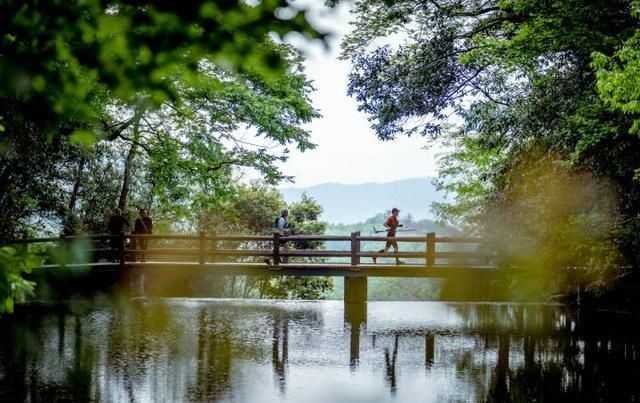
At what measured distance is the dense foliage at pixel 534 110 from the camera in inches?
562

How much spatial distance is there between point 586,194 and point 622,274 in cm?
218

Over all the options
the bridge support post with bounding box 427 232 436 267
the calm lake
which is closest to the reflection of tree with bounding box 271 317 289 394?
the calm lake

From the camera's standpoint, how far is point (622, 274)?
17.2 m

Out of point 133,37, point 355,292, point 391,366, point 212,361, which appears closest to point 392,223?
point 355,292

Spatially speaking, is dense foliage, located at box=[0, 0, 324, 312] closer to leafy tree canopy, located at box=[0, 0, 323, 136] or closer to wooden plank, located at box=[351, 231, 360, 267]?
leafy tree canopy, located at box=[0, 0, 323, 136]

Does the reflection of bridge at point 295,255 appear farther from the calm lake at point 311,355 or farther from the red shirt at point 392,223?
the calm lake at point 311,355

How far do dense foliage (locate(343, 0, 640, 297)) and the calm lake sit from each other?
2.09 m

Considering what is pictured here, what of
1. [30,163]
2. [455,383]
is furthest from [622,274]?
[30,163]

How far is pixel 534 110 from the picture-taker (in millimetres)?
16969

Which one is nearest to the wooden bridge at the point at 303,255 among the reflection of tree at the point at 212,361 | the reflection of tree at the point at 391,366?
the reflection of tree at the point at 212,361

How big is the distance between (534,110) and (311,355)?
29.1ft

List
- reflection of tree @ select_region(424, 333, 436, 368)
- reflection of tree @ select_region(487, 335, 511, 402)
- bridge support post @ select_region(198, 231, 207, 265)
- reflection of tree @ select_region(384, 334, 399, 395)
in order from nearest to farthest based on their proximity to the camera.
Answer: reflection of tree @ select_region(487, 335, 511, 402)
reflection of tree @ select_region(384, 334, 399, 395)
reflection of tree @ select_region(424, 333, 436, 368)
bridge support post @ select_region(198, 231, 207, 265)

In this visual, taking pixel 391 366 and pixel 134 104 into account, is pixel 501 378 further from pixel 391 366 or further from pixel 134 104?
pixel 134 104

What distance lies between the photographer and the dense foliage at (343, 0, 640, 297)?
46.8ft
